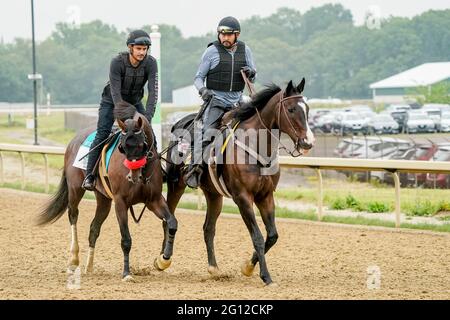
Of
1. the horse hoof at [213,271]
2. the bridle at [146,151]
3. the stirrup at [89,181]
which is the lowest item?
the horse hoof at [213,271]

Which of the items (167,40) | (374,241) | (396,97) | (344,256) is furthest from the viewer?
(167,40)

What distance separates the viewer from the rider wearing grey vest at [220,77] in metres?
11.4

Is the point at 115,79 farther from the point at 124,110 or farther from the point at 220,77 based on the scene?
the point at 220,77

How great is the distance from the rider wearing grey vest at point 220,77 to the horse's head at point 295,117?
1.13m

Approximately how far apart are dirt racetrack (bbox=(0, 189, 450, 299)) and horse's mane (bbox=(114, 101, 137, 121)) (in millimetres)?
1816

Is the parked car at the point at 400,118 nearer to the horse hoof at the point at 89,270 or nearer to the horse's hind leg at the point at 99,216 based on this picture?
the horse's hind leg at the point at 99,216

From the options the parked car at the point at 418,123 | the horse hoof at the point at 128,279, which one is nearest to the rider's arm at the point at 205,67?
the horse hoof at the point at 128,279

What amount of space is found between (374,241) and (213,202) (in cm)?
327

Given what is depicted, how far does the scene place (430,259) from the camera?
40.7ft

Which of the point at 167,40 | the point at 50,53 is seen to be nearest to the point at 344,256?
the point at 50,53

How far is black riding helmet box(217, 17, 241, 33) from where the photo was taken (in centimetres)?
1137

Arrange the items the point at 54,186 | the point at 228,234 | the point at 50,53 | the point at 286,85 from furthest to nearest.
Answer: the point at 50,53, the point at 54,186, the point at 228,234, the point at 286,85

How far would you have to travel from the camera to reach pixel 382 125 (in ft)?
177
